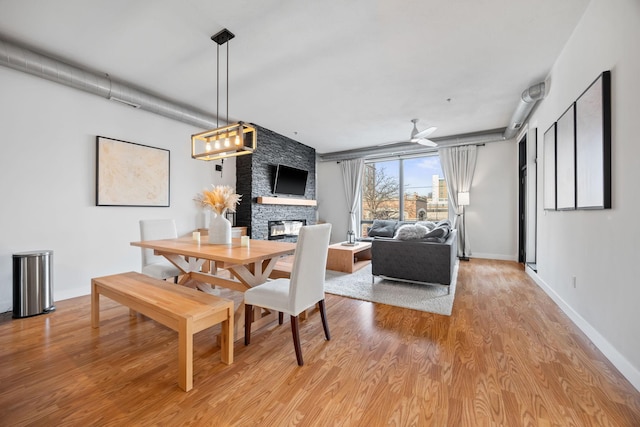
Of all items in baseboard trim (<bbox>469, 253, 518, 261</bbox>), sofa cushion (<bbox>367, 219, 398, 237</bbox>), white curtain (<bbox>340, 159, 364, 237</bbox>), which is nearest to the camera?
baseboard trim (<bbox>469, 253, 518, 261</bbox>)

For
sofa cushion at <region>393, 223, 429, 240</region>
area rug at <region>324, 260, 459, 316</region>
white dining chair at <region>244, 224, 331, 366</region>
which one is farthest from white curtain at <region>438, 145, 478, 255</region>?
white dining chair at <region>244, 224, 331, 366</region>

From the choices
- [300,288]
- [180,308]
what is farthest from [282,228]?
[180,308]

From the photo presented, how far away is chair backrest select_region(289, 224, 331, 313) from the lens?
182cm

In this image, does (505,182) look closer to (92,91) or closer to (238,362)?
(238,362)

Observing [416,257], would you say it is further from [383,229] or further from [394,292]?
[383,229]

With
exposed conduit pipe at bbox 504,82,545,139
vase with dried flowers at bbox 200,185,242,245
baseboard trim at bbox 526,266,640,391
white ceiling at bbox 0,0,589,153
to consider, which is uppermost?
white ceiling at bbox 0,0,589,153

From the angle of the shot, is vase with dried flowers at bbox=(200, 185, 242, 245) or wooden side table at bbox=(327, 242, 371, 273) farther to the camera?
wooden side table at bbox=(327, 242, 371, 273)

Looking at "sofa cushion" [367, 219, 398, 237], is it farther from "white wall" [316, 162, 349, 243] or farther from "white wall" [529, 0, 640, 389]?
"white wall" [529, 0, 640, 389]

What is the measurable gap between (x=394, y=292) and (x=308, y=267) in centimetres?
193

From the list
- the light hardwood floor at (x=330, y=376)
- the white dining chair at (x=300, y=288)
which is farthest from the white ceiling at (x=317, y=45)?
the light hardwood floor at (x=330, y=376)

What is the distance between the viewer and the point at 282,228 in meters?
6.05

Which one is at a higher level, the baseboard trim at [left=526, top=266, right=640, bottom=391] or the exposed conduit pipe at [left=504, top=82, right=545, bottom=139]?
the exposed conduit pipe at [left=504, top=82, right=545, bottom=139]

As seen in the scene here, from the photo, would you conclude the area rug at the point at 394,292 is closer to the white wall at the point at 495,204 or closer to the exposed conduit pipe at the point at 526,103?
the white wall at the point at 495,204

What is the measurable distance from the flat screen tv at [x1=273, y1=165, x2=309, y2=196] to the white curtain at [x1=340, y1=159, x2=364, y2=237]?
1.38 metres
